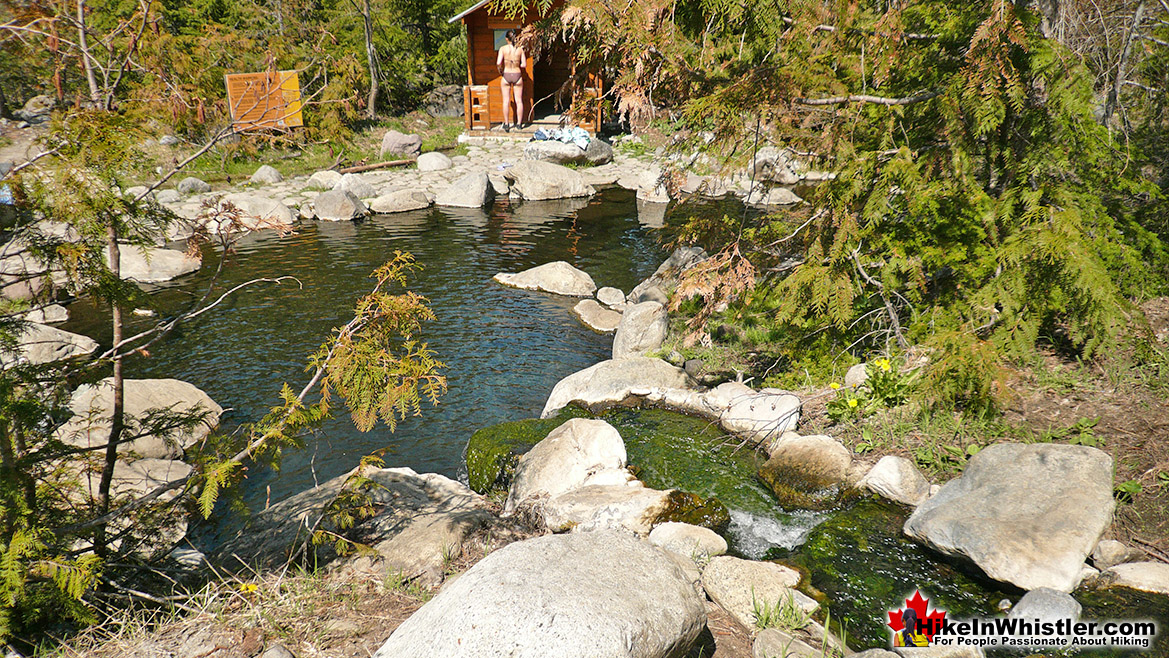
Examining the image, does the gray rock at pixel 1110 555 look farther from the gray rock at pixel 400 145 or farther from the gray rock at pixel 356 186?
the gray rock at pixel 400 145

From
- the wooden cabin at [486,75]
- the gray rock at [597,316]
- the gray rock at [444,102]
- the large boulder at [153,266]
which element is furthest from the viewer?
the gray rock at [444,102]

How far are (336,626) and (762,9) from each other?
5895mm

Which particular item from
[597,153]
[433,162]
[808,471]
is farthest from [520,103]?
[808,471]

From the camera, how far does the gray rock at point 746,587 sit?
4.42 metres

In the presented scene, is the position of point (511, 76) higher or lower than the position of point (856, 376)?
higher

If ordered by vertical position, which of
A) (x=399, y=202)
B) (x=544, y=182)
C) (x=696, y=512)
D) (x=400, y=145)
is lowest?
(x=696, y=512)

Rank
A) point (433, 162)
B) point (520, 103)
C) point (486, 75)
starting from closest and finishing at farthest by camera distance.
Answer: point (433, 162), point (520, 103), point (486, 75)

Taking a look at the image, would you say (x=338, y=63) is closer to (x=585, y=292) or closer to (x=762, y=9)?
(x=762, y=9)

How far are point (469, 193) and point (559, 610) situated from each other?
16.4m

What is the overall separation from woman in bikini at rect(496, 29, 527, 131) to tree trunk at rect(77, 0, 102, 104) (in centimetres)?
1903

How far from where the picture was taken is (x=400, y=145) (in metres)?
21.6

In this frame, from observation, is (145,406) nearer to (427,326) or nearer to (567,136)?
(427,326)

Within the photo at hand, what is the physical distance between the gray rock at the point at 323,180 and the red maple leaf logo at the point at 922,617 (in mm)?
17132

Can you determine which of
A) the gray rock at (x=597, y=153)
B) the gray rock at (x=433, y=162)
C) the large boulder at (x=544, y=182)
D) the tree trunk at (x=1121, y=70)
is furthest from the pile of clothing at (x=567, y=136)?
the tree trunk at (x=1121, y=70)
